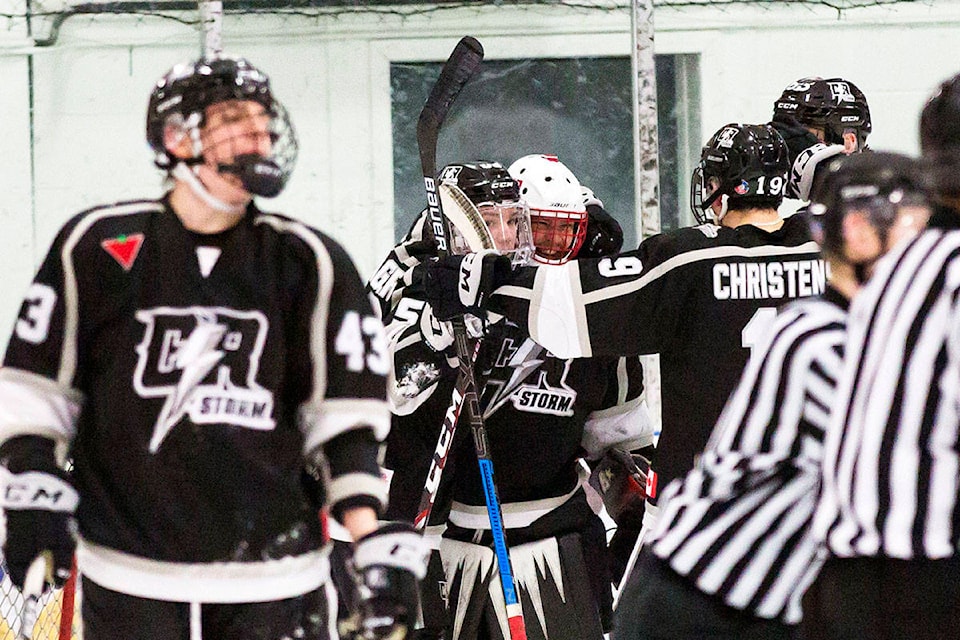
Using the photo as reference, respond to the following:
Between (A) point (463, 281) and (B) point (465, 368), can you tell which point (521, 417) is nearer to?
(B) point (465, 368)

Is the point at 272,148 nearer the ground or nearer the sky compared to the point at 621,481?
nearer the sky

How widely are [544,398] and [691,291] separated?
1.77ft

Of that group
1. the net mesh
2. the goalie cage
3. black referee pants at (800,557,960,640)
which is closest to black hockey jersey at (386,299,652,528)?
the goalie cage

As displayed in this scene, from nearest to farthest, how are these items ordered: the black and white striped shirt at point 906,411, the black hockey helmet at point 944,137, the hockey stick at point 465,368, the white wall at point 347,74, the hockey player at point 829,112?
the black and white striped shirt at point 906,411
the black hockey helmet at point 944,137
the hockey stick at point 465,368
the hockey player at point 829,112
the white wall at point 347,74

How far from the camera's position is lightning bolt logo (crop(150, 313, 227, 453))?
84.1 inches

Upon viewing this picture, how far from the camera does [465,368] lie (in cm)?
361

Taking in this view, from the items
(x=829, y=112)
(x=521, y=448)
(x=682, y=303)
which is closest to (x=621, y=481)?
(x=521, y=448)

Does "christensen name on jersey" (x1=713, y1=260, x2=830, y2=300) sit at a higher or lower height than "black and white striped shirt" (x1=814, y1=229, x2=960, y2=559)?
higher

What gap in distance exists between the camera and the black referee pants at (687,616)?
2.15 meters

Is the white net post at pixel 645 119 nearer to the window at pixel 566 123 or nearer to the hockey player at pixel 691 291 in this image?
the window at pixel 566 123

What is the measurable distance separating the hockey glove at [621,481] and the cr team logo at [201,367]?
5.95 ft

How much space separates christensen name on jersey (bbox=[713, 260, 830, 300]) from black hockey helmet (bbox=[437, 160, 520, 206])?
630mm

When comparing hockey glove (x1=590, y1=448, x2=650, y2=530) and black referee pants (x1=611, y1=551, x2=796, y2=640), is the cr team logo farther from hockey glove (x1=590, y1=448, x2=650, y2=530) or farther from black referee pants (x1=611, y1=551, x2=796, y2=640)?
hockey glove (x1=590, y1=448, x2=650, y2=530)

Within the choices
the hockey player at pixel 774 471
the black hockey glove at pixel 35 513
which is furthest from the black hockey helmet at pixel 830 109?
the black hockey glove at pixel 35 513
